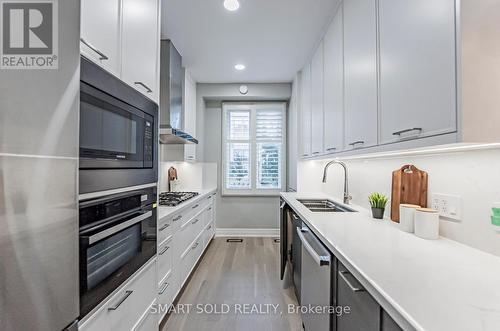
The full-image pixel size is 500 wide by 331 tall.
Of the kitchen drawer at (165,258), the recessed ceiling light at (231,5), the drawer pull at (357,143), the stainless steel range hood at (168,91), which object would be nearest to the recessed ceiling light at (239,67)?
the stainless steel range hood at (168,91)

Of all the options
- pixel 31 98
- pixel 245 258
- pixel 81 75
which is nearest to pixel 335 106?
pixel 81 75

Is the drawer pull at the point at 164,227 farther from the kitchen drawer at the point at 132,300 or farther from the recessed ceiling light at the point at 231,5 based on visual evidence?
the recessed ceiling light at the point at 231,5

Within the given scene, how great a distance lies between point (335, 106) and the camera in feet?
6.33

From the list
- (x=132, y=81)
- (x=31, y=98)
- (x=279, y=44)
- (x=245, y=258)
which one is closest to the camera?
(x=31, y=98)

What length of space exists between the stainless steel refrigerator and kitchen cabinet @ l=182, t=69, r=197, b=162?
2.55 meters

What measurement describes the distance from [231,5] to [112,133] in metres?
1.60

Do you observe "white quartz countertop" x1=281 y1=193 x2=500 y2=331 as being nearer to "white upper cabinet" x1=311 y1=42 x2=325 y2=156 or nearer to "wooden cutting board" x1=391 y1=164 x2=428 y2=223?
"wooden cutting board" x1=391 y1=164 x2=428 y2=223

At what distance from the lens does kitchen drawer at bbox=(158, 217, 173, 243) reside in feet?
5.53

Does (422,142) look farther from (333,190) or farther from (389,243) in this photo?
(333,190)

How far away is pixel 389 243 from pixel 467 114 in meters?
0.60

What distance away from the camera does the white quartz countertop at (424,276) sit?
0.54 meters

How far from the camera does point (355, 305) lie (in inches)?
33.5

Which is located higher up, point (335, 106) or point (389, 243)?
point (335, 106)

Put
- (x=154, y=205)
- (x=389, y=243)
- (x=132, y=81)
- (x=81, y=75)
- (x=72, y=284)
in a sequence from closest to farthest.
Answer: (x=72, y=284)
(x=81, y=75)
(x=389, y=243)
(x=132, y=81)
(x=154, y=205)
